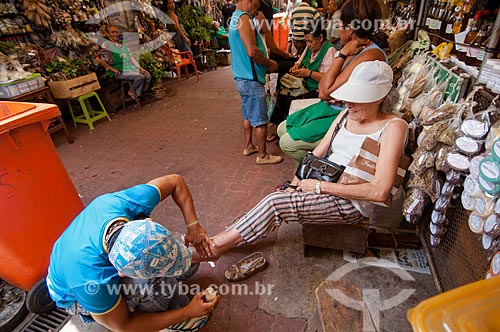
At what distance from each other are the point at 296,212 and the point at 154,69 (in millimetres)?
5634

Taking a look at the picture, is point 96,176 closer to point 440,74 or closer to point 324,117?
point 324,117

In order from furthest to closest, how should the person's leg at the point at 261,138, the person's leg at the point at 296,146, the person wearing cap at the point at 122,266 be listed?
the person's leg at the point at 261,138, the person's leg at the point at 296,146, the person wearing cap at the point at 122,266

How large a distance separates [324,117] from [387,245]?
1229 mm

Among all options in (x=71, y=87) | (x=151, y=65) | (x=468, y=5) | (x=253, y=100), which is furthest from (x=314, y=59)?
(x=151, y=65)

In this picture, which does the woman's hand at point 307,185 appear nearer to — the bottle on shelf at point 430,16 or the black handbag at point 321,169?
the black handbag at point 321,169

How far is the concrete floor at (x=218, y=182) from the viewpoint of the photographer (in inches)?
72.2

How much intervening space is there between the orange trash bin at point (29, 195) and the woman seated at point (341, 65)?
1.94 m

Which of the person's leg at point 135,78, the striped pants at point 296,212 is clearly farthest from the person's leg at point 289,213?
the person's leg at point 135,78

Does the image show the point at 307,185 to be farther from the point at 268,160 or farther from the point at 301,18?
the point at 301,18

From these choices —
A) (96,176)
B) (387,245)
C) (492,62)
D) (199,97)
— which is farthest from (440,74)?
(199,97)

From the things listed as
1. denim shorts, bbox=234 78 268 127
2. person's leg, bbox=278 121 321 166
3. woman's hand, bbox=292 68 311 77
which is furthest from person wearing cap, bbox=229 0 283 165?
person's leg, bbox=278 121 321 166

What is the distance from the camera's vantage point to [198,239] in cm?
203

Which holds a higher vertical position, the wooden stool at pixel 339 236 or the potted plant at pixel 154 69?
the potted plant at pixel 154 69

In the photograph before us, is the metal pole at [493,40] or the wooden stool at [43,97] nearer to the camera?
the metal pole at [493,40]
